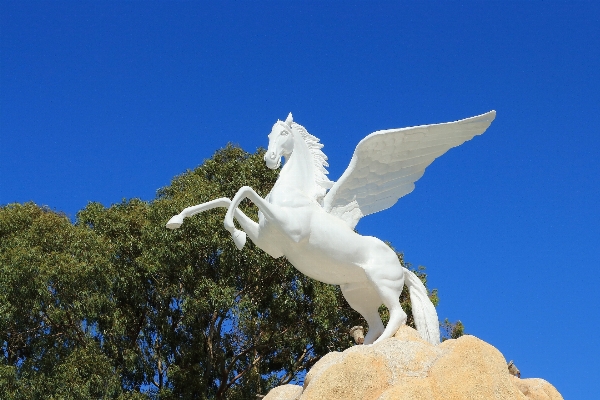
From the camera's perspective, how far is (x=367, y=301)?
9266 mm

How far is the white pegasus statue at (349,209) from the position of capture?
869 centimetres

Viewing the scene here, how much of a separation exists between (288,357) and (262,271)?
91.5 inches

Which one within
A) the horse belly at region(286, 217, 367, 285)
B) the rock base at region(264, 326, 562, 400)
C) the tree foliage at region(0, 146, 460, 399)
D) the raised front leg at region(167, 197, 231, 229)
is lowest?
the rock base at region(264, 326, 562, 400)

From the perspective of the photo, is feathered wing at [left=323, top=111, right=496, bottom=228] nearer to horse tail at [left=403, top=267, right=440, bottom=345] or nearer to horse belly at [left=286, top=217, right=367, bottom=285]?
horse belly at [left=286, top=217, right=367, bottom=285]

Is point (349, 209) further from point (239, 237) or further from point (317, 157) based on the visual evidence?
point (239, 237)

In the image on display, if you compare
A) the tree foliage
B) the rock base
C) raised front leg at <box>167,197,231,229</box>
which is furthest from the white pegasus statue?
the tree foliage

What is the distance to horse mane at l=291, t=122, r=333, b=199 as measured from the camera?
9305 mm

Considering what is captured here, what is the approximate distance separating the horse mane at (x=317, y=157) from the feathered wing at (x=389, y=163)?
0.42ft

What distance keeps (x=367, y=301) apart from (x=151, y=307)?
351 inches

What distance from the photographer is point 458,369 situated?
7.00 m

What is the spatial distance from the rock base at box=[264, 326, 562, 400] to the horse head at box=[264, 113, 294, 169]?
2.56 meters

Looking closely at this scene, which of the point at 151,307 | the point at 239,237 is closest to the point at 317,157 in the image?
the point at 239,237

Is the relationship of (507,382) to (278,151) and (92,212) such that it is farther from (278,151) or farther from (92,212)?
(92,212)

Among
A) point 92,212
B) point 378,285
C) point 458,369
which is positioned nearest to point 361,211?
point 378,285
